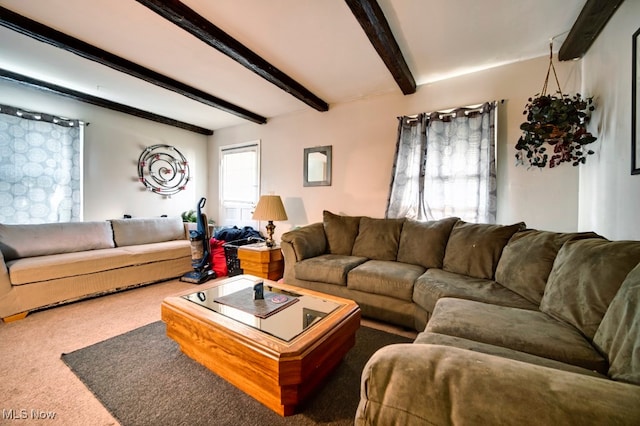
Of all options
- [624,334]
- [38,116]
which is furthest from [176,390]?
[38,116]

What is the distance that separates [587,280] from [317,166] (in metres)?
3.01

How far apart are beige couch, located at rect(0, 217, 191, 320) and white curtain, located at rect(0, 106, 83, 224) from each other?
614 mm

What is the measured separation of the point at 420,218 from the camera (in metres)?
2.92

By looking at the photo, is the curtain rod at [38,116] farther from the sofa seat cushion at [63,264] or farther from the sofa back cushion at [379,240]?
the sofa back cushion at [379,240]

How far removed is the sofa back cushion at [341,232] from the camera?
298 cm

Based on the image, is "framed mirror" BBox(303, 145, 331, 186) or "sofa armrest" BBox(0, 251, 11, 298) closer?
"sofa armrest" BBox(0, 251, 11, 298)

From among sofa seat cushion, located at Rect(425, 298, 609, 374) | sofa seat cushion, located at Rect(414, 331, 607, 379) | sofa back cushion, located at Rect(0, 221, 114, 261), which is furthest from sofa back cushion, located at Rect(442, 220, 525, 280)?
sofa back cushion, located at Rect(0, 221, 114, 261)

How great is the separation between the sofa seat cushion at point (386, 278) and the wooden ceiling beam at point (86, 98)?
4.03m

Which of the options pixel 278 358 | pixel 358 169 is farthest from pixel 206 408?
pixel 358 169

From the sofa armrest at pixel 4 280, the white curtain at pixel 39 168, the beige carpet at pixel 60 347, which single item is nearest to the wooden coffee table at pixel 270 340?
the beige carpet at pixel 60 347

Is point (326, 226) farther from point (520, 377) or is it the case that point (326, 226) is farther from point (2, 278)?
point (2, 278)

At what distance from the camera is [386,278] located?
7.11 feet

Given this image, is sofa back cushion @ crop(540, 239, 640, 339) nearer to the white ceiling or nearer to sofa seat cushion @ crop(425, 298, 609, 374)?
sofa seat cushion @ crop(425, 298, 609, 374)

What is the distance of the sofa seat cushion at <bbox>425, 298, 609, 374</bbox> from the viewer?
1030 mm
